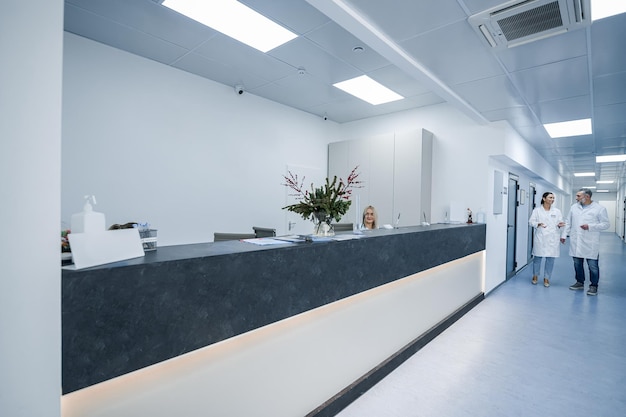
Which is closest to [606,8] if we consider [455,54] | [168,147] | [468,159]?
[455,54]

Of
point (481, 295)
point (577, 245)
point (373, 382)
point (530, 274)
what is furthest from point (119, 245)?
point (530, 274)

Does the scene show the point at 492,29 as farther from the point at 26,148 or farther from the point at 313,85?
the point at 26,148

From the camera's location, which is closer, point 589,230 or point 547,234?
point 589,230

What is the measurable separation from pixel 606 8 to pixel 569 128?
3954 mm

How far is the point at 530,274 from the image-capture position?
22.6ft

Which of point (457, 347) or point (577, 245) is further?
point (577, 245)

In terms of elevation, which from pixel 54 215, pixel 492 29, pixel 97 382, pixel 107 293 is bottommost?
pixel 97 382

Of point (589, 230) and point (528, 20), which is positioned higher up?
point (528, 20)

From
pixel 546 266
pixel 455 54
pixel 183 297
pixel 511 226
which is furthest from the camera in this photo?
pixel 511 226

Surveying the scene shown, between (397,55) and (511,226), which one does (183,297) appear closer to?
(397,55)

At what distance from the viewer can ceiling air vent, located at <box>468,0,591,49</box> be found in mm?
2340

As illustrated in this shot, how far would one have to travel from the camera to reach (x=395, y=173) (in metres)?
5.31

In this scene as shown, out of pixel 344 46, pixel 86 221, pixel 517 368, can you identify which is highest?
pixel 344 46

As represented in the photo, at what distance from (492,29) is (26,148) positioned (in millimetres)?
3134
